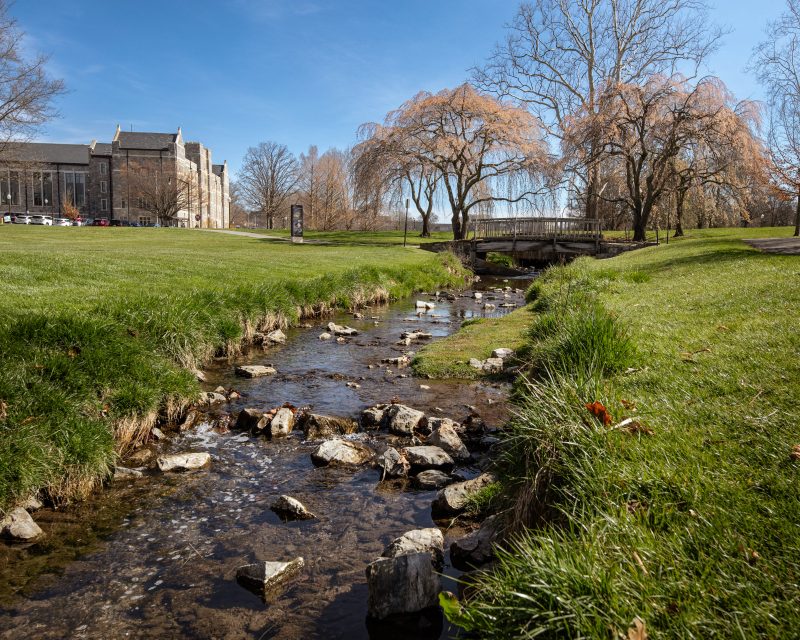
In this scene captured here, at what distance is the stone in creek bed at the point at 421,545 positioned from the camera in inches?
133

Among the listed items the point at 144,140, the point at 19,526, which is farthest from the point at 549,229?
the point at 144,140

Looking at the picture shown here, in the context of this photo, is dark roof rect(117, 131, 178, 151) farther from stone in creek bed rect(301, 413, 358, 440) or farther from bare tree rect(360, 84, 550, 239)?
stone in creek bed rect(301, 413, 358, 440)

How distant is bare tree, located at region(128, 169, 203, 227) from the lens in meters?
64.5

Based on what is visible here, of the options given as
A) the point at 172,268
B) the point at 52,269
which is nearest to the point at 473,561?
the point at 52,269

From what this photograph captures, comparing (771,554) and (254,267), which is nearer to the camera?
(771,554)

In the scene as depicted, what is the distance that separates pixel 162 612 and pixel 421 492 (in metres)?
2.14

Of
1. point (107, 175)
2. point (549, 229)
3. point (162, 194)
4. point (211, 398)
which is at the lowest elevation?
point (211, 398)

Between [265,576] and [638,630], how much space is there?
2326mm

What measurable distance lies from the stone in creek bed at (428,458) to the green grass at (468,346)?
9.28 feet

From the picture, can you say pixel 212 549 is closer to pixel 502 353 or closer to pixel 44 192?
pixel 502 353

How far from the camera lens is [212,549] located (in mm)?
3797

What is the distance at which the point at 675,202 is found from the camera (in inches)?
1403

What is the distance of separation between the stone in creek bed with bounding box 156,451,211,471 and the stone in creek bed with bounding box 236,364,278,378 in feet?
9.19

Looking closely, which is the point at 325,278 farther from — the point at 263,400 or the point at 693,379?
the point at 693,379
